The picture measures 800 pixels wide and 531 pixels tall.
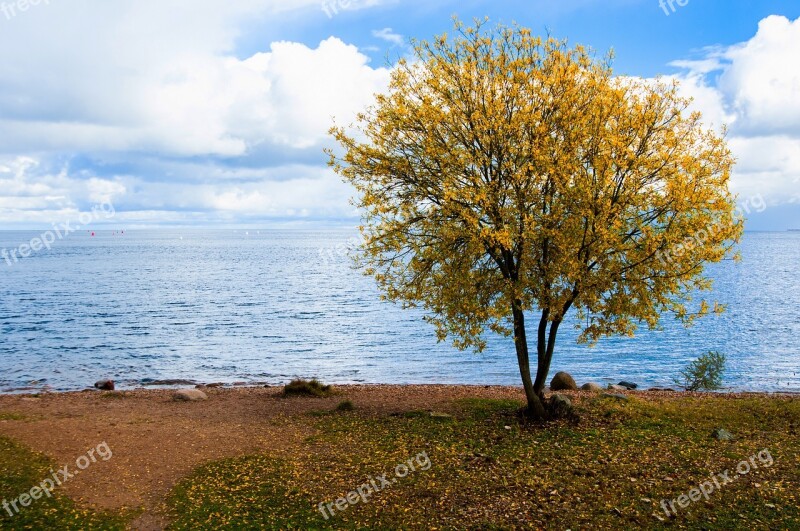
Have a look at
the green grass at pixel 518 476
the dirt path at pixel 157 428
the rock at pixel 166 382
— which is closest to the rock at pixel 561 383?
the dirt path at pixel 157 428

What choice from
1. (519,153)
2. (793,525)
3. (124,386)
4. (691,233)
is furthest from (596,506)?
(124,386)

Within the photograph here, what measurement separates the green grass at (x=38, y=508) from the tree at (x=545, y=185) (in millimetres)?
12184

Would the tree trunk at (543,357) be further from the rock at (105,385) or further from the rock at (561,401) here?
the rock at (105,385)

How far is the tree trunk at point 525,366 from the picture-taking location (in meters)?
22.5

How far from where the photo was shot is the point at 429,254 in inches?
873

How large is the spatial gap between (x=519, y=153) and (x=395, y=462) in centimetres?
1134

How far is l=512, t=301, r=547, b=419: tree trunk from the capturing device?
22547 mm

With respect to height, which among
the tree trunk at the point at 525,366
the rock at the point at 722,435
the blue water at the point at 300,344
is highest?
the tree trunk at the point at 525,366

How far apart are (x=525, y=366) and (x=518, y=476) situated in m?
6.24

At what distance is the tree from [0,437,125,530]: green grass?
12.2 meters

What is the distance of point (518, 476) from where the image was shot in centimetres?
1781

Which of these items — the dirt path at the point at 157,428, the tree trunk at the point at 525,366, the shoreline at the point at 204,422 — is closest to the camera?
the dirt path at the point at 157,428

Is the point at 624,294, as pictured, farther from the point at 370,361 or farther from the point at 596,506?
the point at 370,361

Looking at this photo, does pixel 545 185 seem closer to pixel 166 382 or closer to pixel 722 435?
pixel 722 435
